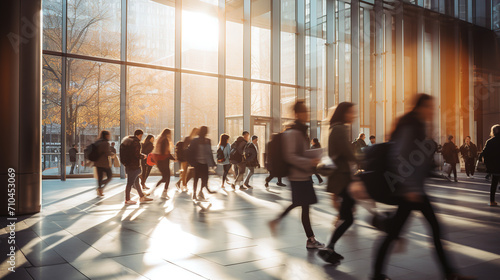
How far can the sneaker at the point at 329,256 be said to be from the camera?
4156 mm

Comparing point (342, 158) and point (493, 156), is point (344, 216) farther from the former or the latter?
point (493, 156)

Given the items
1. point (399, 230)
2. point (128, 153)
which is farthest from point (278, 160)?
point (128, 153)

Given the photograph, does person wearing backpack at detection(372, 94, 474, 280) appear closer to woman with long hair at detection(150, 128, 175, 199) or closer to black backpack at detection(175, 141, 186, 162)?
woman with long hair at detection(150, 128, 175, 199)

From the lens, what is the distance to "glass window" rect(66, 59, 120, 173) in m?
15.0

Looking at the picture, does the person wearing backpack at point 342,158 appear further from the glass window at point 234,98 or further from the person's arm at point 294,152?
the glass window at point 234,98

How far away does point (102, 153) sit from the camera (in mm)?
9875

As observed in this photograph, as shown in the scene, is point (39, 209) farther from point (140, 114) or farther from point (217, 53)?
point (217, 53)

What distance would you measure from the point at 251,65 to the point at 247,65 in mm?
358

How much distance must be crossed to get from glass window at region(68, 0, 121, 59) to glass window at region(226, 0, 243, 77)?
4852 millimetres

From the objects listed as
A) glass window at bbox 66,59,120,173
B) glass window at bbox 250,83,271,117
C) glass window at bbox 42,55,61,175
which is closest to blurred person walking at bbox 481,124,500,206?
glass window at bbox 250,83,271,117

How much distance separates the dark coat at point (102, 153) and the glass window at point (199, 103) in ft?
21.2

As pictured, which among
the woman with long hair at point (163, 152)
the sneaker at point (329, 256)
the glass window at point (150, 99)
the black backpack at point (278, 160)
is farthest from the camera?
the glass window at point (150, 99)

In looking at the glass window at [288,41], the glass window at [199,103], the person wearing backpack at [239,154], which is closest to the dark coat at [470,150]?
the glass window at [288,41]

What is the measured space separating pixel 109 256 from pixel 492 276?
4070 millimetres
